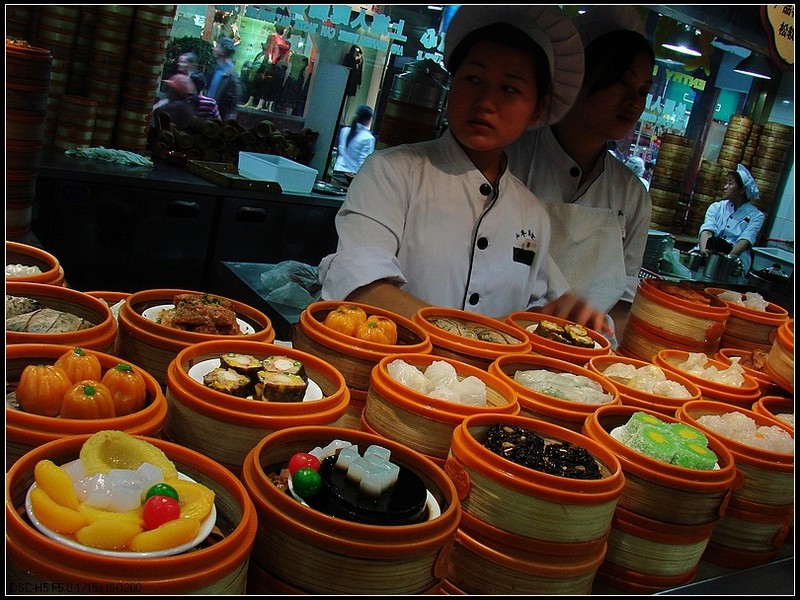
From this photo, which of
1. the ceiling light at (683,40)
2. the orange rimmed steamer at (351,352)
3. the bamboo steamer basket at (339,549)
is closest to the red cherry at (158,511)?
the bamboo steamer basket at (339,549)

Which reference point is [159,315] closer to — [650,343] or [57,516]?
[57,516]

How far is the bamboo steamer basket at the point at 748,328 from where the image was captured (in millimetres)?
2646

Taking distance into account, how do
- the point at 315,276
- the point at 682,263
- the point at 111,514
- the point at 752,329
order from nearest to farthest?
the point at 111,514 → the point at 752,329 → the point at 315,276 → the point at 682,263

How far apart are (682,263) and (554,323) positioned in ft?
17.5

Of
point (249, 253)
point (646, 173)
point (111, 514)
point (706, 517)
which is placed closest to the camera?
point (111, 514)

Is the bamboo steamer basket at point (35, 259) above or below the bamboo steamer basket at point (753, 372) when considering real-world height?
below

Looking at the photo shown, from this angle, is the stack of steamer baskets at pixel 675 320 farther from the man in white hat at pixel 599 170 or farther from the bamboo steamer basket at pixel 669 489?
the bamboo steamer basket at pixel 669 489

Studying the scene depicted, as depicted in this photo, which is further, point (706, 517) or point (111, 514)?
point (706, 517)

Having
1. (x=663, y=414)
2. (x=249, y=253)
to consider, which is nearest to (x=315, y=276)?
(x=249, y=253)

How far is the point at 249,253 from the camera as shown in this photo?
5.61m

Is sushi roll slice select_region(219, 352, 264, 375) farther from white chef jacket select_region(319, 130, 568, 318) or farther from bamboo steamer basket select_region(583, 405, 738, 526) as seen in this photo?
white chef jacket select_region(319, 130, 568, 318)

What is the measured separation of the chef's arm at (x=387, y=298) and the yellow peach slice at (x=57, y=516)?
56.2 inches

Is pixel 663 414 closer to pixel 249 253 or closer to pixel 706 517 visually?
pixel 706 517

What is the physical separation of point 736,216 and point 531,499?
7.50m
